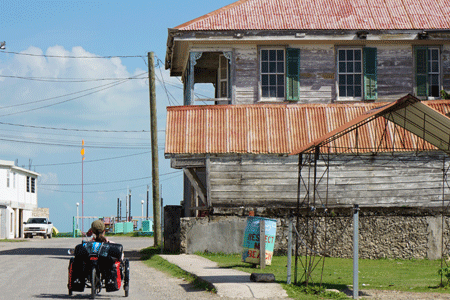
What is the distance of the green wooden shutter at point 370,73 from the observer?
24.1m

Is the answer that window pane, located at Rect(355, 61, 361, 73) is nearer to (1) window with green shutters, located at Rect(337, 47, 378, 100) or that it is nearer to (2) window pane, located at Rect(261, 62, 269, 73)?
(1) window with green shutters, located at Rect(337, 47, 378, 100)

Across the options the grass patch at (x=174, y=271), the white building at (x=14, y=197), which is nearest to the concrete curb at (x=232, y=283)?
the grass patch at (x=174, y=271)

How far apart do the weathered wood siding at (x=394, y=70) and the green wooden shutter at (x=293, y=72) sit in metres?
2.99

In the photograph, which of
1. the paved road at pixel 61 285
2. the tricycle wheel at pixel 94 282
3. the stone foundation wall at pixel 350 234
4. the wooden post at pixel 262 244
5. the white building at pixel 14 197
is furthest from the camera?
the white building at pixel 14 197

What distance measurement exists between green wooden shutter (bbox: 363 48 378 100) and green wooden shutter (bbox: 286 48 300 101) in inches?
96.9

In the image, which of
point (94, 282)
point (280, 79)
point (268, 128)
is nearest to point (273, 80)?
point (280, 79)

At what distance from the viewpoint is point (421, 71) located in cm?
2444

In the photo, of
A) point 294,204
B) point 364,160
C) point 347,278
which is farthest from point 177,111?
point 347,278

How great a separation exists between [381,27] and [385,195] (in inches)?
245

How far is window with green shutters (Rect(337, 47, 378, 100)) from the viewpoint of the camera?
79.2 feet

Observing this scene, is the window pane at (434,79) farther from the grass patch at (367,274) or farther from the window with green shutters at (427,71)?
Answer: the grass patch at (367,274)

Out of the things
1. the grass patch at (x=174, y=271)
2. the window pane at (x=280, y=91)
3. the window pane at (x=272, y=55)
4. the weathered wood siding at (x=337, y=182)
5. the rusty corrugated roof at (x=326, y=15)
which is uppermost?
the rusty corrugated roof at (x=326, y=15)

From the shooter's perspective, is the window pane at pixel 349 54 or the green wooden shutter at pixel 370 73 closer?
the green wooden shutter at pixel 370 73

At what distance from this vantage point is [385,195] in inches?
876
